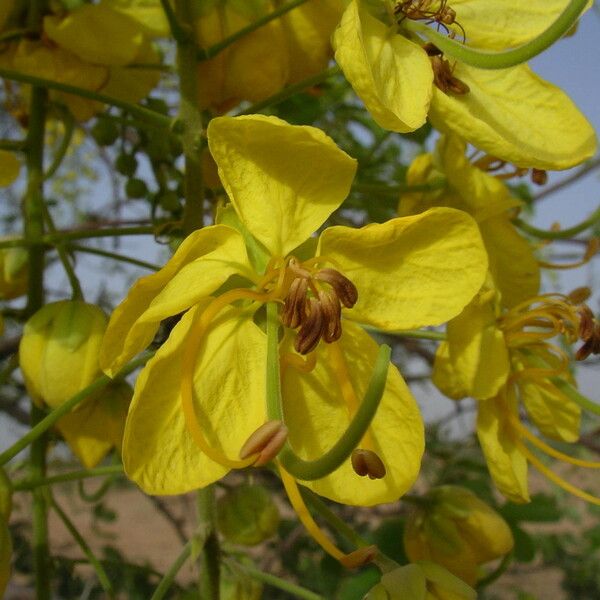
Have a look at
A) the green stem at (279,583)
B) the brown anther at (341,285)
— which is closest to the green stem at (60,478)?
the green stem at (279,583)

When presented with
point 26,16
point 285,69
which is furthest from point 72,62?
point 285,69

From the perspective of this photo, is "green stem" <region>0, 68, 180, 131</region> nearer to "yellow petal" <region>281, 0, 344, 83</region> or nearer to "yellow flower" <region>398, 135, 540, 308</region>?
"yellow petal" <region>281, 0, 344, 83</region>

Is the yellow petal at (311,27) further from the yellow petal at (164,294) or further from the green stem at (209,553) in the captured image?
the green stem at (209,553)

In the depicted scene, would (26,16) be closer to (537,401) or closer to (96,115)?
(96,115)

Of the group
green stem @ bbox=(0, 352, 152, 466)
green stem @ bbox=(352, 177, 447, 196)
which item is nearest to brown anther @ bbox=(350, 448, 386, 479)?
green stem @ bbox=(0, 352, 152, 466)

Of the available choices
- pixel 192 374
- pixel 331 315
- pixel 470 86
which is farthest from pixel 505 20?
pixel 192 374
